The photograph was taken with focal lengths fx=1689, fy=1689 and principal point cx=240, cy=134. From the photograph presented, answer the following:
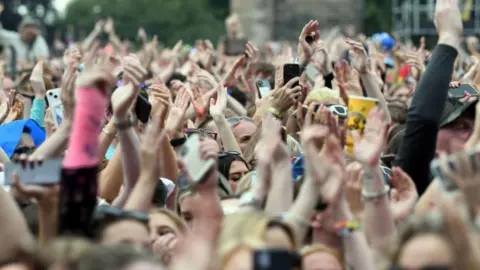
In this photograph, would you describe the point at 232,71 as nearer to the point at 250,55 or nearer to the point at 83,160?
the point at 250,55

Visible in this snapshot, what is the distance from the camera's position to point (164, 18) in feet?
245

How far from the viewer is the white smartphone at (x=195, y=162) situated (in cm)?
605

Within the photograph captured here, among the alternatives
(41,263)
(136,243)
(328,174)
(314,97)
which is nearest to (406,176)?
(328,174)

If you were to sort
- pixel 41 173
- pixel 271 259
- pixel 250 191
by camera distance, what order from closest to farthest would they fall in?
pixel 271 259 → pixel 41 173 → pixel 250 191

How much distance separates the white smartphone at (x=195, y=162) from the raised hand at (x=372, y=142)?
69cm

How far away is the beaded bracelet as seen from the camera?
20.5ft

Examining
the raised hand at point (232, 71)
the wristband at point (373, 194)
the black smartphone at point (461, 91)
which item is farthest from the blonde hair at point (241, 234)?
the raised hand at point (232, 71)

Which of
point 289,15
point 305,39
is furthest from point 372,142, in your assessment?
point 289,15

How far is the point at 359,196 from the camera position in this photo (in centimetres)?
688

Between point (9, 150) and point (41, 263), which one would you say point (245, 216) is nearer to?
point (41, 263)

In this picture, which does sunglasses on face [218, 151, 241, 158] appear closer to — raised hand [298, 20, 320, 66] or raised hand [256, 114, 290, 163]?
raised hand [256, 114, 290, 163]

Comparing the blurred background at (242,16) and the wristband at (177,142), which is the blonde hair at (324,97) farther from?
the blurred background at (242,16)

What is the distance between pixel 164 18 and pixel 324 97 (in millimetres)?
64981

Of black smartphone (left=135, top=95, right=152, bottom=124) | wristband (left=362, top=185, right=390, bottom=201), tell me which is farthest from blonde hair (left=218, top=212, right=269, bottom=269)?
black smartphone (left=135, top=95, right=152, bottom=124)
